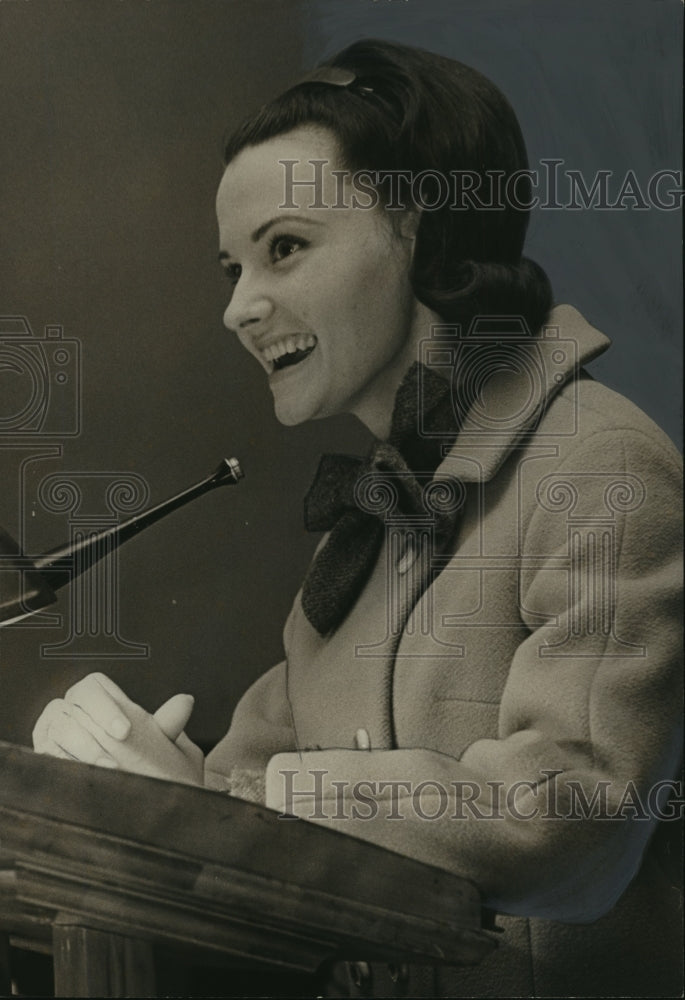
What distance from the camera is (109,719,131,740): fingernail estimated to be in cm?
207

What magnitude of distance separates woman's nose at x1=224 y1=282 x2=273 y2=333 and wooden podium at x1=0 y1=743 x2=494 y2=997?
0.68 metres

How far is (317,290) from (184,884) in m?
0.87

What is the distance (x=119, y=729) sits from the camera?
6.80 feet

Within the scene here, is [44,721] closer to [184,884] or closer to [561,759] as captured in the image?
[184,884]

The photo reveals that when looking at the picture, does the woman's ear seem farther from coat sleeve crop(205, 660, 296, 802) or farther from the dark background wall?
coat sleeve crop(205, 660, 296, 802)

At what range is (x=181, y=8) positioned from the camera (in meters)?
2.22

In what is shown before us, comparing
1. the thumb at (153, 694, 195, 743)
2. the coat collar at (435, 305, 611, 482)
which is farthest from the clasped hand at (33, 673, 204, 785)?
the coat collar at (435, 305, 611, 482)

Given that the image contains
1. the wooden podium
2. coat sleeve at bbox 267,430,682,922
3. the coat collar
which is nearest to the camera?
the wooden podium

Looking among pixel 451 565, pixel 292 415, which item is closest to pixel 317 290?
pixel 292 415

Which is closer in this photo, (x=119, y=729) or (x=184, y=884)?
(x=184, y=884)

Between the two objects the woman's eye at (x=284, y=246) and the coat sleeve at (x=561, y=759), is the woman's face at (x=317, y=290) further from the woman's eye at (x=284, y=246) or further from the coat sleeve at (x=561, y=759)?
the coat sleeve at (x=561, y=759)

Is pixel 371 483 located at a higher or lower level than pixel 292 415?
lower

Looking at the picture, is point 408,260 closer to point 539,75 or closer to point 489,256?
point 489,256

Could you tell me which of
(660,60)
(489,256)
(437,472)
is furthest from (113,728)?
(660,60)
